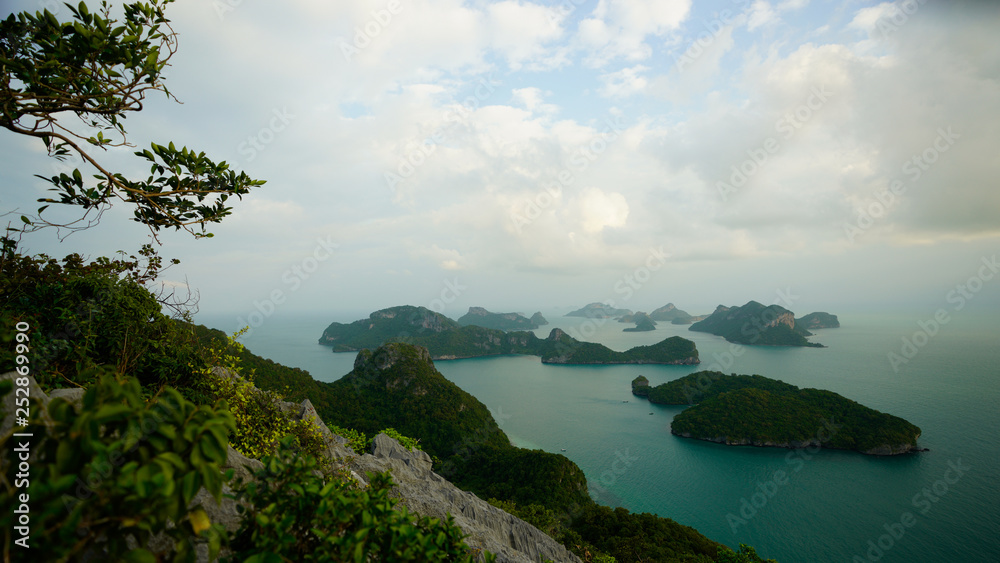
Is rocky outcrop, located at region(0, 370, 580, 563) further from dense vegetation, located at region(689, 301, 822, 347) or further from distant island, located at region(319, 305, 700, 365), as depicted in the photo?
dense vegetation, located at region(689, 301, 822, 347)

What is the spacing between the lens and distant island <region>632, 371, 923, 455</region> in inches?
1741

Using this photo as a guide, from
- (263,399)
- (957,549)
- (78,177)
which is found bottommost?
(957,549)

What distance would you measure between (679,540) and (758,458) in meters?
32.2

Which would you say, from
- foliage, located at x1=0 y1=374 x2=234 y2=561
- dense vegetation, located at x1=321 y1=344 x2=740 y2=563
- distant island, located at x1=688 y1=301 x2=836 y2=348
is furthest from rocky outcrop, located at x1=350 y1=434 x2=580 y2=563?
distant island, located at x1=688 y1=301 x2=836 y2=348

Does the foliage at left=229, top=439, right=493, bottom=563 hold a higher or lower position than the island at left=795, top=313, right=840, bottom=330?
higher

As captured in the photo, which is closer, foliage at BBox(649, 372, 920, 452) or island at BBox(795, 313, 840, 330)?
foliage at BBox(649, 372, 920, 452)

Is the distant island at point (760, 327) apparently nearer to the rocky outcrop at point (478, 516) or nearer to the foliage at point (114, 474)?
the rocky outcrop at point (478, 516)

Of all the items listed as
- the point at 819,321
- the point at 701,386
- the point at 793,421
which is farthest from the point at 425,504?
the point at 819,321

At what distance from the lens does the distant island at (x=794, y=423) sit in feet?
145

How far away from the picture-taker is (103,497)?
1.48m

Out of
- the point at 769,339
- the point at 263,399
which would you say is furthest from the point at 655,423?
the point at 769,339

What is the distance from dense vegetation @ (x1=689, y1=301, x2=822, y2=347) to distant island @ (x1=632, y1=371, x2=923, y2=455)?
80.6 metres

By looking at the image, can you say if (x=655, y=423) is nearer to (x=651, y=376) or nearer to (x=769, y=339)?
(x=651, y=376)

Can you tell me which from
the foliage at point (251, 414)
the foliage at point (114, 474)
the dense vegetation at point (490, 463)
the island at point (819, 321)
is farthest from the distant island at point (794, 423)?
the island at point (819, 321)
